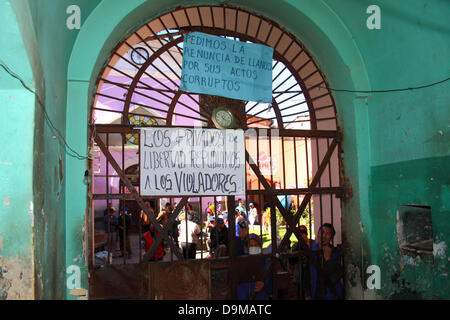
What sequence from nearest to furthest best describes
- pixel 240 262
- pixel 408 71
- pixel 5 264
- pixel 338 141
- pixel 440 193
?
pixel 5 264 → pixel 440 193 → pixel 408 71 → pixel 240 262 → pixel 338 141

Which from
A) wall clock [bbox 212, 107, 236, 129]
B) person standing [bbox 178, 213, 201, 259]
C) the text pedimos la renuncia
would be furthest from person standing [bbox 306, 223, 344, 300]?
the text pedimos la renuncia

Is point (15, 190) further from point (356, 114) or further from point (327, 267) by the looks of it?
point (356, 114)

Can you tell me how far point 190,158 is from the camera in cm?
427

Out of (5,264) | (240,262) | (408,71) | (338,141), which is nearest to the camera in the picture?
(5,264)

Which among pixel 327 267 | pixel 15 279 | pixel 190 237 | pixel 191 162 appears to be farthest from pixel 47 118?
pixel 190 237

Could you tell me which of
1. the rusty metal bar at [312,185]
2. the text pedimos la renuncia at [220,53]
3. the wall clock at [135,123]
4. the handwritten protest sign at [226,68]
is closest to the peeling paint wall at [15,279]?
the wall clock at [135,123]

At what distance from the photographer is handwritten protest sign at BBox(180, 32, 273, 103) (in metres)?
4.38

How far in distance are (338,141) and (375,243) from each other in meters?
1.49

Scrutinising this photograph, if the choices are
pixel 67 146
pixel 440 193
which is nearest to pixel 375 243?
pixel 440 193

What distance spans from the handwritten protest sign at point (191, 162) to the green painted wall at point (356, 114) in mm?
763

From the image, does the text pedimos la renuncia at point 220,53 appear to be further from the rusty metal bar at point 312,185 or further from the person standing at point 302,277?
the person standing at point 302,277

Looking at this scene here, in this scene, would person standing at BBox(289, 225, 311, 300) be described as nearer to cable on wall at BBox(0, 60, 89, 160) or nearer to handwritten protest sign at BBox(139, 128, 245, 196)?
handwritten protest sign at BBox(139, 128, 245, 196)

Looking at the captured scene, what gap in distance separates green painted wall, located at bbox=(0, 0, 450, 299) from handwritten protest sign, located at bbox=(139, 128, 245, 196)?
0.76m
